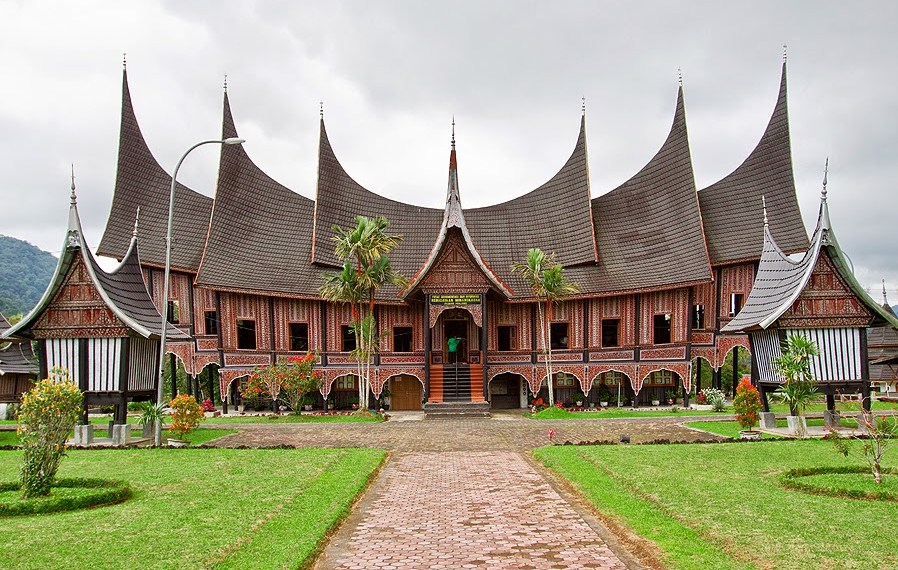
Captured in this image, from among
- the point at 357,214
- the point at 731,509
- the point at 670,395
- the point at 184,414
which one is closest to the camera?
the point at 731,509

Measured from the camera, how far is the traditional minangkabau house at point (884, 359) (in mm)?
35969

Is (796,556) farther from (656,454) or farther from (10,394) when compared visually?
(10,394)

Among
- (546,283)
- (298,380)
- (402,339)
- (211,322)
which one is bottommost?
(298,380)

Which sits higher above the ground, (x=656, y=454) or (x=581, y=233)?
(x=581, y=233)

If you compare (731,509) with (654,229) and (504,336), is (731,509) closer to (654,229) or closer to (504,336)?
(504,336)

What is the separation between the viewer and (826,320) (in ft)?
63.6

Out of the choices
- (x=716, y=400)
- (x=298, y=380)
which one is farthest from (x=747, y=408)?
(x=298, y=380)

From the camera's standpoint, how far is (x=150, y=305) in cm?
2009

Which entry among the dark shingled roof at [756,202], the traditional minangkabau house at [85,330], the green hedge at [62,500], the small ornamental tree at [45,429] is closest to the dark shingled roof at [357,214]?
the dark shingled roof at [756,202]

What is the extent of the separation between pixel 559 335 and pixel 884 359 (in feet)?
56.4

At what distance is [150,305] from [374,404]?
1312 centimetres

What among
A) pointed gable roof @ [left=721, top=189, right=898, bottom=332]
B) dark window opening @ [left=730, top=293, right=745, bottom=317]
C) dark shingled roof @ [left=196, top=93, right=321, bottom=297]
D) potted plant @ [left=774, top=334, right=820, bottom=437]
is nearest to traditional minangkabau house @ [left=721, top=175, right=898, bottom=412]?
pointed gable roof @ [left=721, top=189, right=898, bottom=332]

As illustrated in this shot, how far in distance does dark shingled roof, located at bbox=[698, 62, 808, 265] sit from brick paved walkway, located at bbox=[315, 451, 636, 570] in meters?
20.9

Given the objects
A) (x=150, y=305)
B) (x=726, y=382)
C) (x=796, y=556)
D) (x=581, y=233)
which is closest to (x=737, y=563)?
(x=796, y=556)
